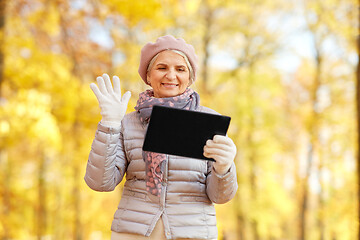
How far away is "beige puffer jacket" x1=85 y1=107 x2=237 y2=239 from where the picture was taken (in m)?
1.86

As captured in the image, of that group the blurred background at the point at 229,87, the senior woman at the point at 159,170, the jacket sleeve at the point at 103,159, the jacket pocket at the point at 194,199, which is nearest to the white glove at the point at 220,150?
the senior woman at the point at 159,170

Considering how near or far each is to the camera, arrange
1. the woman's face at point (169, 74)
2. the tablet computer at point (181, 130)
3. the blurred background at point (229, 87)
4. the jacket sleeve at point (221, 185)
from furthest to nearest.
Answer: the blurred background at point (229, 87)
the woman's face at point (169, 74)
the jacket sleeve at point (221, 185)
the tablet computer at point (181, 130)

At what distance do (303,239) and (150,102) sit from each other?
447 inches

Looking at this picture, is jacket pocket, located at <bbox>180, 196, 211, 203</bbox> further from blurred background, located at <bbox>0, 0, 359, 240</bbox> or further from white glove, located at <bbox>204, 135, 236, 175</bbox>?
blurred background, located at <bbox>0, 0, 359, 240</bbox>

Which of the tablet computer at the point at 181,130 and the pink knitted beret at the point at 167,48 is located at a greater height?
the pink knitted beret at the point at 167,48

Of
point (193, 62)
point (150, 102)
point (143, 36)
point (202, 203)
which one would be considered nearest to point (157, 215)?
point (202, 203)

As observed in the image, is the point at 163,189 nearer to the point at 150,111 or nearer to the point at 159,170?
the point at 159,170

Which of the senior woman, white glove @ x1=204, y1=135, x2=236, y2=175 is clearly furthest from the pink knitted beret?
white glove @ x1=204, y1=135, x2=236, y2=175

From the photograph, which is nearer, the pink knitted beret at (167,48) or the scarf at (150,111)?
the scarf at (150,111)

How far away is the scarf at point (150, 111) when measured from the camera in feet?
6.24

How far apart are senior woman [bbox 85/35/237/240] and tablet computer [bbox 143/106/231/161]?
0.04 meters

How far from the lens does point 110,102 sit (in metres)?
1.90

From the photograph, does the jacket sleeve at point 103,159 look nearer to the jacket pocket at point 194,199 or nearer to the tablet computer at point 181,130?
the tablet computer at point 181,130

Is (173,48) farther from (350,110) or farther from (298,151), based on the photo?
(298,151)
